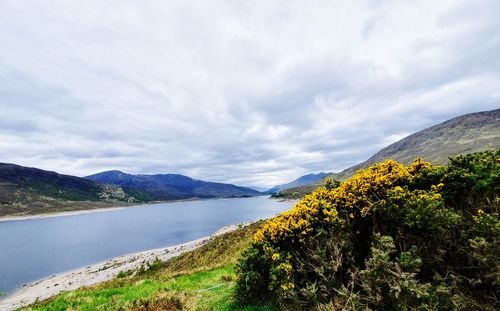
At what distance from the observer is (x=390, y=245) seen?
747 centimetres

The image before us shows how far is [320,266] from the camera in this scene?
8.75m

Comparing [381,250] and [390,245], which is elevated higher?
[390,245]

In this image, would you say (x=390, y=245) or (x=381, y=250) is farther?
(x=381, y=250)

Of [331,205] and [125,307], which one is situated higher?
[331,205]

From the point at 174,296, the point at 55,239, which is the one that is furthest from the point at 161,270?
the point at 55,239

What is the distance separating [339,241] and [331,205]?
1.32m

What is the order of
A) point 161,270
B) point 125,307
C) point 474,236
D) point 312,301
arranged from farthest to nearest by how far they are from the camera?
point 161,270 → point 125,307 → point 312,301 → point 474,236

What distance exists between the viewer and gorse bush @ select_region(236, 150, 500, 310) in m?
6.79

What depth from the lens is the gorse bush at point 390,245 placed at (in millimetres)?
6789

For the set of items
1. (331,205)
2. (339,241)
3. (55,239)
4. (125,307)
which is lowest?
(55,239)

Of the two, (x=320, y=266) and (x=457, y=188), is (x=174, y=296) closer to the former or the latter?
(x=320, y=266)

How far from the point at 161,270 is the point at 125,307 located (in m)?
21.7

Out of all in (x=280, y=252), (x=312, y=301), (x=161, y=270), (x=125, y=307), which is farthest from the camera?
(x=161, y=270)

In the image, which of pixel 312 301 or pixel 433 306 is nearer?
pixel 433 306
